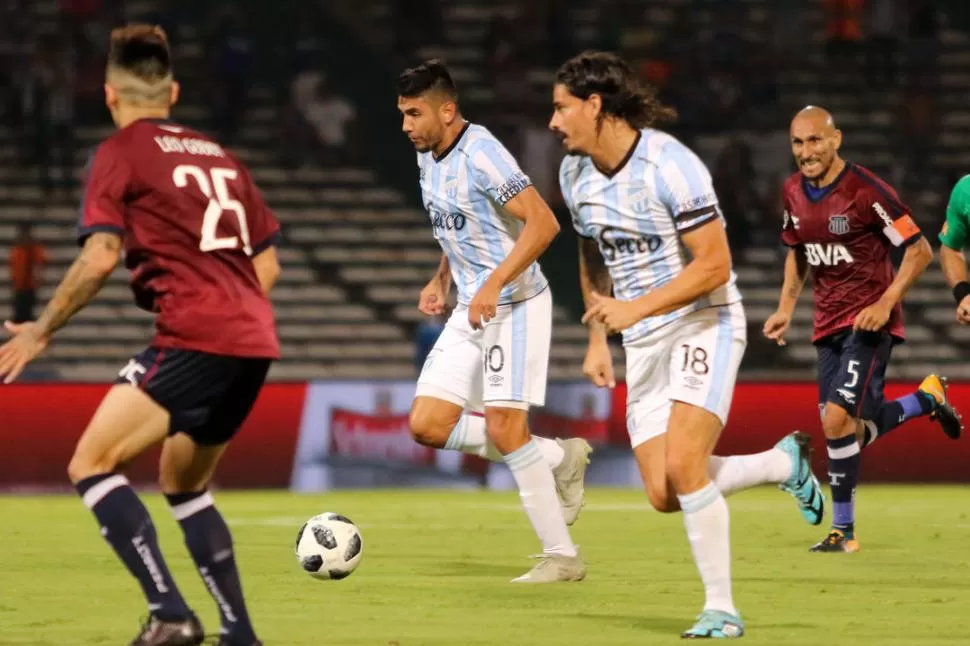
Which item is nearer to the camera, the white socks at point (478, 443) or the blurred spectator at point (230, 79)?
the white socks at point (478, 443)

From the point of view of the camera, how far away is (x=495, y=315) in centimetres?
830

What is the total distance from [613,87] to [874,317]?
359 centimetres

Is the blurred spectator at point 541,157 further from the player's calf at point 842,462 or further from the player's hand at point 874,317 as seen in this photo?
the player's hand at point 874,317

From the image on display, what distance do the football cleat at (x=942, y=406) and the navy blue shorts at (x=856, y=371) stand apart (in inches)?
50.8

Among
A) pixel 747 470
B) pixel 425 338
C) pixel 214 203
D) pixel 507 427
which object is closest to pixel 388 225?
A: pixel 425 338

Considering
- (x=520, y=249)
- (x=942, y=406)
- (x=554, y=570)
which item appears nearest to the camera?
(x=520, y=249)

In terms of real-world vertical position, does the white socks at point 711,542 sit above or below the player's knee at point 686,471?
below

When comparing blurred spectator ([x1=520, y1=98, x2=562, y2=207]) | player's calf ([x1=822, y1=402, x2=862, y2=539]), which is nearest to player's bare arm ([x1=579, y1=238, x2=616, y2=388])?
player's calf ([x1=822, y1=402, x2=862, y2=539])

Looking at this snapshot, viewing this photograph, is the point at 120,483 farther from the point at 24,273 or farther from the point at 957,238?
the point at 24,273

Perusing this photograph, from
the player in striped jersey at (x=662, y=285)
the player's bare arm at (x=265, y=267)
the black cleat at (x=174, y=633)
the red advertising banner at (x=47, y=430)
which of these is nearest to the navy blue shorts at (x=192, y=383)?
the player's bare arm at (x=265, y=267)

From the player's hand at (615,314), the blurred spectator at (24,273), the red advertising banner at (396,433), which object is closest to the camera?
the player's hand at (615,314)

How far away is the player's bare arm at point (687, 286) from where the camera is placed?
646 cm

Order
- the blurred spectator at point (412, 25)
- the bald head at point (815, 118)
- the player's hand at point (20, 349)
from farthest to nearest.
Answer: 1. the blurred spectator at point (412, 25)
2. the bald head at point (815, 118)
3. the player's hand at point (20, 349)

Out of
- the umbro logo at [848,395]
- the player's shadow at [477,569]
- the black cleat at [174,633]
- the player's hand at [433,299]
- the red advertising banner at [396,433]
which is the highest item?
the player's hand at [433,299]
